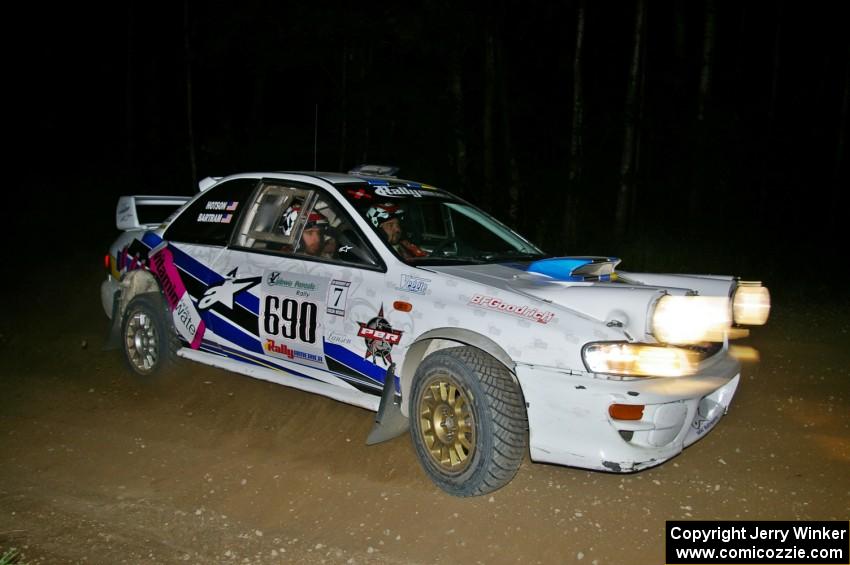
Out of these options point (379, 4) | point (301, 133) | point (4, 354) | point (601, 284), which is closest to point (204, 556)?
point (601, 284)

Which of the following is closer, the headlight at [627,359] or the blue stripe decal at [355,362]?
the headlight at [627,359]

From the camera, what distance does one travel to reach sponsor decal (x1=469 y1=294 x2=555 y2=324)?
3926 millimetres

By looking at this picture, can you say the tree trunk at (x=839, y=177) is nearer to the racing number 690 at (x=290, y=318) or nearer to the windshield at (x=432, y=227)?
the windshield at (x=432, y=227)

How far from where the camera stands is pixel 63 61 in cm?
3088

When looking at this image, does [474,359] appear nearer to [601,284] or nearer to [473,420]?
[473,420]

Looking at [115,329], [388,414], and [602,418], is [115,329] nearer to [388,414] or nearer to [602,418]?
[388,414]

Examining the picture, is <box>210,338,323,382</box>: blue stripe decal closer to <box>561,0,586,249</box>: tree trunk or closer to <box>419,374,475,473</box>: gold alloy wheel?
<box>419,374,475,473</box>: gold alloy wheel

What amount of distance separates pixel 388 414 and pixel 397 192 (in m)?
1.65

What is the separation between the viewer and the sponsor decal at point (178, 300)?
225 inches

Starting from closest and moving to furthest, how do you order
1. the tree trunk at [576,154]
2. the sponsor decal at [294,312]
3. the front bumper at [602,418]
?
the front bumper at [602,418]
the sponsor decal at [294,312]
the tree trunk at [576,154]

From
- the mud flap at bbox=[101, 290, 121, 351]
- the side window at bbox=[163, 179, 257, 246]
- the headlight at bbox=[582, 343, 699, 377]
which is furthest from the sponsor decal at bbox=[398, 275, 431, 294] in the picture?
the mud flap at bbox=[101, 290, 121, 351]

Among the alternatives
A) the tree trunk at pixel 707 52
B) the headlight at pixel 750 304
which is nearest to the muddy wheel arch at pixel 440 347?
the headlight at pixel 750 304

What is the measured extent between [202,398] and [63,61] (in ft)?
97.5

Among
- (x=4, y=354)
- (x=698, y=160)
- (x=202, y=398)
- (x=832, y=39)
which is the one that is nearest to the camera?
(x=202, y=398)
